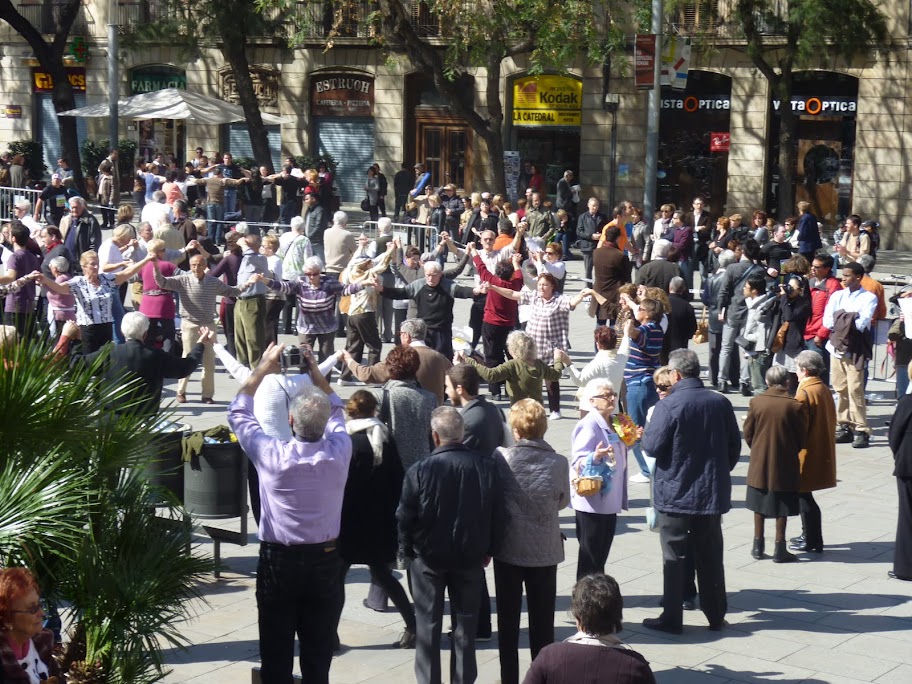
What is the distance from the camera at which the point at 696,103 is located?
3400 cm

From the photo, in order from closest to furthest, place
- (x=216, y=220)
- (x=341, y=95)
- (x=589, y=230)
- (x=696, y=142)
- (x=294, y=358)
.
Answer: (x=294, y=358)
(x=589, y=230)
(x=216, y=220)
(x=696, y=142)
(x=341, y=95)

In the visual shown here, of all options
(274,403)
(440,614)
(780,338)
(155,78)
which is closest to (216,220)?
(780,338)

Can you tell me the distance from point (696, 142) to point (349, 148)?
974 centimetres

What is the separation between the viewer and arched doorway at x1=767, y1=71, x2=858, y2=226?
32.5m

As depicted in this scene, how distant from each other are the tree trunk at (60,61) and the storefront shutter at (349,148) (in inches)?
262

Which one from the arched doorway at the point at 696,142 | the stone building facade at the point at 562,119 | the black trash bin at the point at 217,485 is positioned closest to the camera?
the black trash bin at the point at 217,485

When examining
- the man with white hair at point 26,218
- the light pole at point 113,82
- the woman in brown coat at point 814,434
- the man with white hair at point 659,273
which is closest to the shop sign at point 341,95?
the light pole at point 113,82

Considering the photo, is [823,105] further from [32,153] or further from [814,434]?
[814,434]

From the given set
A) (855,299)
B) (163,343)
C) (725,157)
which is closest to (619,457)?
(855,299)

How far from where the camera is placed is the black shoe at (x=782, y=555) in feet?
32.7

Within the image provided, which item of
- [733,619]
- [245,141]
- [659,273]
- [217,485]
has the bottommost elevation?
[733,619]

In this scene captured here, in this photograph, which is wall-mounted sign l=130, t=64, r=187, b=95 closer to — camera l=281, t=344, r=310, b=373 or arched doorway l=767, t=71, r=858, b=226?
arched doorway l=767, t=71, r=858, b=226

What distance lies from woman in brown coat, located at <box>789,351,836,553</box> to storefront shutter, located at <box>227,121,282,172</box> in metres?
30.4

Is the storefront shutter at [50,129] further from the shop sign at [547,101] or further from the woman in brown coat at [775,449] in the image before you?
the woman in brown coat at [775,449]
